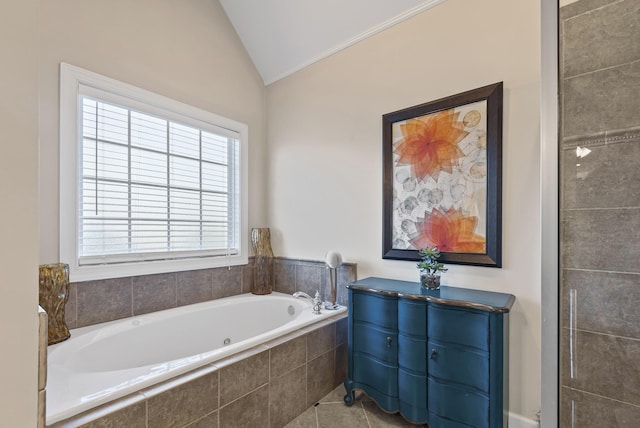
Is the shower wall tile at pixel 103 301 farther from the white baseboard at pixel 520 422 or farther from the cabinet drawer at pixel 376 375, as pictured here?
the white baseboard at pixel 520 422

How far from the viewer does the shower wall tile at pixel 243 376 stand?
5.02 ft

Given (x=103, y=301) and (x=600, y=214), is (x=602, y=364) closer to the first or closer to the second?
(x=600, y=214)

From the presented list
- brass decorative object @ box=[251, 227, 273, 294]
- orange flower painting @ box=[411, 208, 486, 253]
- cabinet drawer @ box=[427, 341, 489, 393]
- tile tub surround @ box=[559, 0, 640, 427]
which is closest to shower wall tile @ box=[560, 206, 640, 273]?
tile tub surround @ box=[559, 0, 640, 427]

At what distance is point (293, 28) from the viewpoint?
8.92ft

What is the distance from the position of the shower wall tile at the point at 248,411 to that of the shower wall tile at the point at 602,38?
1.97m

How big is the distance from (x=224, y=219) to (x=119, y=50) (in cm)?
154

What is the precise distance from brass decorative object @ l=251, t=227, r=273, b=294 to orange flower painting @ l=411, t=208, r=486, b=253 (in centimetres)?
151

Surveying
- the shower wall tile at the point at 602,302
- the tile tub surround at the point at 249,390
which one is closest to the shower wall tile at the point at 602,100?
the shower wall tile at the point at 602,302

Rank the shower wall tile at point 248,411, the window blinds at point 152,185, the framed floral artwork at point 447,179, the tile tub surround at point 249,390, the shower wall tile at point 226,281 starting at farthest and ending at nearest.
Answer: the shower wall tile at point 226,281, the window blinds at point 152,185, the framed floral artwork at point 447,179, the shower wall tile at point 248,411, the tile tub surround at point 249,390

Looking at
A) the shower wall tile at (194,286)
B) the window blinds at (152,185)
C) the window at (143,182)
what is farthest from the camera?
the shower wall tile at (194,286)

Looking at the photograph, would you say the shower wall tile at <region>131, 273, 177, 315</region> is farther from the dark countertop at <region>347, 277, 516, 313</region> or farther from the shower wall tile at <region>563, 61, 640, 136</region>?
the shower wall tile at <region>563, 61, 640, 136</region>

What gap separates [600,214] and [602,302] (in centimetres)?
27

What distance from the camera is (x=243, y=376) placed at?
1.61m

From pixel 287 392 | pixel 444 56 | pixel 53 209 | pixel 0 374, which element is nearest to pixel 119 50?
pixel 53 209
